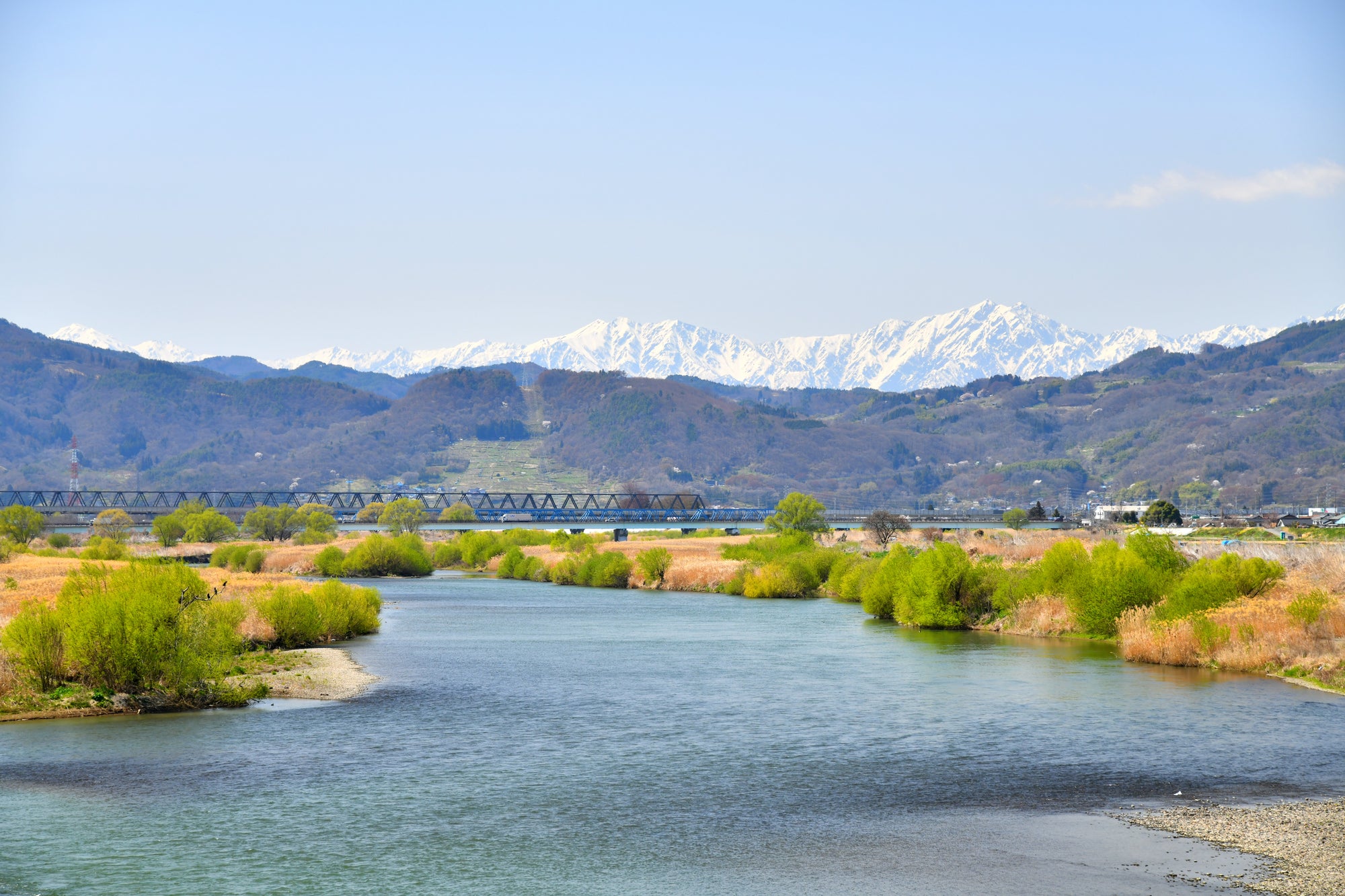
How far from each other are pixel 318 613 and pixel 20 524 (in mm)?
96800

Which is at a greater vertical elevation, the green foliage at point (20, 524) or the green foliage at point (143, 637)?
the green foliage at point (20, 524)

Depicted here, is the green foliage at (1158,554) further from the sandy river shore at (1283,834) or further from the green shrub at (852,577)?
the sandy river shore at (1283,834)

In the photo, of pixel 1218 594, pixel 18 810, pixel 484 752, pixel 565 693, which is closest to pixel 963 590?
pixel 1218 594

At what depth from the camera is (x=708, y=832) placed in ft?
94.6

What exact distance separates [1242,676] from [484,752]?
101ft

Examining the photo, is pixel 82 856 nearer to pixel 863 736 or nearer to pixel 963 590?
pixel 863 736

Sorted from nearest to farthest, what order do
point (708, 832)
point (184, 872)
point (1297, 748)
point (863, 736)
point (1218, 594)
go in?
point (184, 872) → point (708, 832) → point (1297, 748) → point (863, 736) → point (1218, 594)

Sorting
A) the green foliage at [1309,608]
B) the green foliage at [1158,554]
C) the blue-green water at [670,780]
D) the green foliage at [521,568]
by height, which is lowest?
the blue-green water at [670,780]

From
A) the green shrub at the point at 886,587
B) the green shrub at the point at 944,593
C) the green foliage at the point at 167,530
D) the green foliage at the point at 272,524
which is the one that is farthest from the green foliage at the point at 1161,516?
the green foliage at the point at 167,530

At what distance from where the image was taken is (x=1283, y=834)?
1069 inches

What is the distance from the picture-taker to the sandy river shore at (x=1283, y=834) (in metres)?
24.0

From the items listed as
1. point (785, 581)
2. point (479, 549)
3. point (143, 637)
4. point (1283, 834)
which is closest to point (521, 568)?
point (479, 549)

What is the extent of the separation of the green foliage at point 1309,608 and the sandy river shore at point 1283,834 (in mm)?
23002

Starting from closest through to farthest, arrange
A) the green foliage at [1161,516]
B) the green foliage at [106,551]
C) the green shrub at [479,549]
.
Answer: the green foliage at [106,551] < the green shrub at [479,549] < the green foliage at [1161,516]
